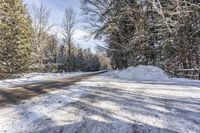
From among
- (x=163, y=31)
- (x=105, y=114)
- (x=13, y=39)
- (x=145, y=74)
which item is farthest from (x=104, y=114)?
(x=13, y=39)

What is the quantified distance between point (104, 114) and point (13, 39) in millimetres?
23912

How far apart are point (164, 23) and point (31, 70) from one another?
17928mm

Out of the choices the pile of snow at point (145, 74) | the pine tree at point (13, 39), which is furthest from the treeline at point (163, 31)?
the pine tree at point (13, 39)

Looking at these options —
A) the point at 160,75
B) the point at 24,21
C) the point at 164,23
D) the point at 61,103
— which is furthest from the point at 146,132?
the point at 24,21

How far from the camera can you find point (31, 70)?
115 ft

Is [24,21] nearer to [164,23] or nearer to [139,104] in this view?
[164,23]

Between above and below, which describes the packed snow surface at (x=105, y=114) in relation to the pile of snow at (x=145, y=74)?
below

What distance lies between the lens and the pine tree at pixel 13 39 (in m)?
27.4

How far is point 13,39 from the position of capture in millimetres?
28938

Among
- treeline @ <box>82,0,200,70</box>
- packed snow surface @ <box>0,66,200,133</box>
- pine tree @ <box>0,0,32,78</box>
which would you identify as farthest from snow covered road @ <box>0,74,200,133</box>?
pine tree @ <box>0,0,32,78</box>

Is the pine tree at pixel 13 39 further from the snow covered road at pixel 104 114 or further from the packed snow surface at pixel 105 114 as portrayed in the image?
the snow covered road at pixel 104 114

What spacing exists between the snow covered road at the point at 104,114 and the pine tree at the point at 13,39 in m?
18.8

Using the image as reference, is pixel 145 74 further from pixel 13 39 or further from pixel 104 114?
pixel 13 39

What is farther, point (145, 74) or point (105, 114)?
point (145, 74)
